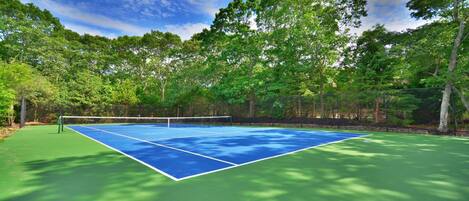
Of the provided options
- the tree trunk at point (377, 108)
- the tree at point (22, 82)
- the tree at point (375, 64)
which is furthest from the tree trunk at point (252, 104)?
the tree at point (22, 82)

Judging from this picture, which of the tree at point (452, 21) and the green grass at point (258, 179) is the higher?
the tree at point (452, 21)

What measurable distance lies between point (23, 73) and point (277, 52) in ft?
47.3

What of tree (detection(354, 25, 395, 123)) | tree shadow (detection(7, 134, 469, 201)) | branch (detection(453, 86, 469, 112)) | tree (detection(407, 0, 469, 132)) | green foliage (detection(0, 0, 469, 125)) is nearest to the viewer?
tree shadow (detection(7, 134, 469, 201))

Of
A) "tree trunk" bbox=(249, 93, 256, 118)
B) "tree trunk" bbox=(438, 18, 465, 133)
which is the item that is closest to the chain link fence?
"tree trunk" bbox=(249, 93, 256, 118)

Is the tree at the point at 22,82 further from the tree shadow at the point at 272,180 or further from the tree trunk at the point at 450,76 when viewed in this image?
the tree trunk at the point at 450,76

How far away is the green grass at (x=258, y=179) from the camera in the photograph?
111 inches

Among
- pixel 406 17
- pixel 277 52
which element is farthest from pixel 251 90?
pixel 406 17

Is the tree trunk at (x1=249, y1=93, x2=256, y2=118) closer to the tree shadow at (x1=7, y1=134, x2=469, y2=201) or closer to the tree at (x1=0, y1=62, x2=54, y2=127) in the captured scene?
the tree shadow at (x1=7, y1=134, x2=469, y2=201)

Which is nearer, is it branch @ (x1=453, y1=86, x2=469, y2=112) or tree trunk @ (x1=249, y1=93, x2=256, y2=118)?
branch @ (x1=453, y1=86, x2=469, y2=112)

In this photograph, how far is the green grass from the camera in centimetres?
282

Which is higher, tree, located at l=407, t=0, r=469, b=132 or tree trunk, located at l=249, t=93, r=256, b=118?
tree, located at l=407, t=0, r=469, b=132

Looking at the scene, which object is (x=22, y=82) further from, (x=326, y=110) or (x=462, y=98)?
(x=462, y=98)

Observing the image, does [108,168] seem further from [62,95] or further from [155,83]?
[155,83]

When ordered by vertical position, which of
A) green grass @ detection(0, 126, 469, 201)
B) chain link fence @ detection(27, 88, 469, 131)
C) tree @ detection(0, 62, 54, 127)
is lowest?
green grass @ detection(0, 126, 469, 201)
